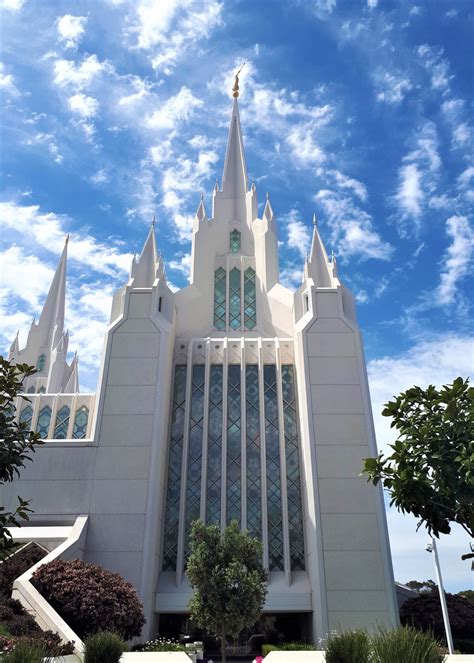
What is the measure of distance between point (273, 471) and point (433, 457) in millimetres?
15340

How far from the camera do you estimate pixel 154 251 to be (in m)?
30.4

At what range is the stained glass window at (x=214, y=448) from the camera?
75.9 feet

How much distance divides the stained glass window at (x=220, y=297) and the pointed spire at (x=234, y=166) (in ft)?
23.6

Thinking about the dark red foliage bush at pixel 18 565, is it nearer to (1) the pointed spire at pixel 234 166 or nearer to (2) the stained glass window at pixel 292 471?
(2) the stained glass window at pixel 292 471

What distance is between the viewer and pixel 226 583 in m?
15.8

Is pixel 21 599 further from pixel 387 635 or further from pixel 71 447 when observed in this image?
pixel 387 635

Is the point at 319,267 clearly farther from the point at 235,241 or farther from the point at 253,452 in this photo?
the point at 253,452

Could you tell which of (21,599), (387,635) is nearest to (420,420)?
(387,635)

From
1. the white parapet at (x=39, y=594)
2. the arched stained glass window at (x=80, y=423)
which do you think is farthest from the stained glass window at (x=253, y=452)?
the arched stained glass window at (x=80, y=423)

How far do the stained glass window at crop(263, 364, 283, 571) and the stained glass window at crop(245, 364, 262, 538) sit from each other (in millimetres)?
428

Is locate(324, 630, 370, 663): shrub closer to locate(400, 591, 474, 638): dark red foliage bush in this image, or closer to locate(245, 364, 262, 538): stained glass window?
locate(400, 591, 474, 638): dark red foliage bush

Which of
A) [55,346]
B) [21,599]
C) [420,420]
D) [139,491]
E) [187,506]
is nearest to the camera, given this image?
[420,420]

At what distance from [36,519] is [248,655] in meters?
10.0

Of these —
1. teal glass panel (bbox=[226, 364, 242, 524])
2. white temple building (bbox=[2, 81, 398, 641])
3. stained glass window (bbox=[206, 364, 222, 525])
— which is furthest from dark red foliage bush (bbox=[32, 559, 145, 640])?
teal glass panel (bbox=[226, 364, 242, 524])
